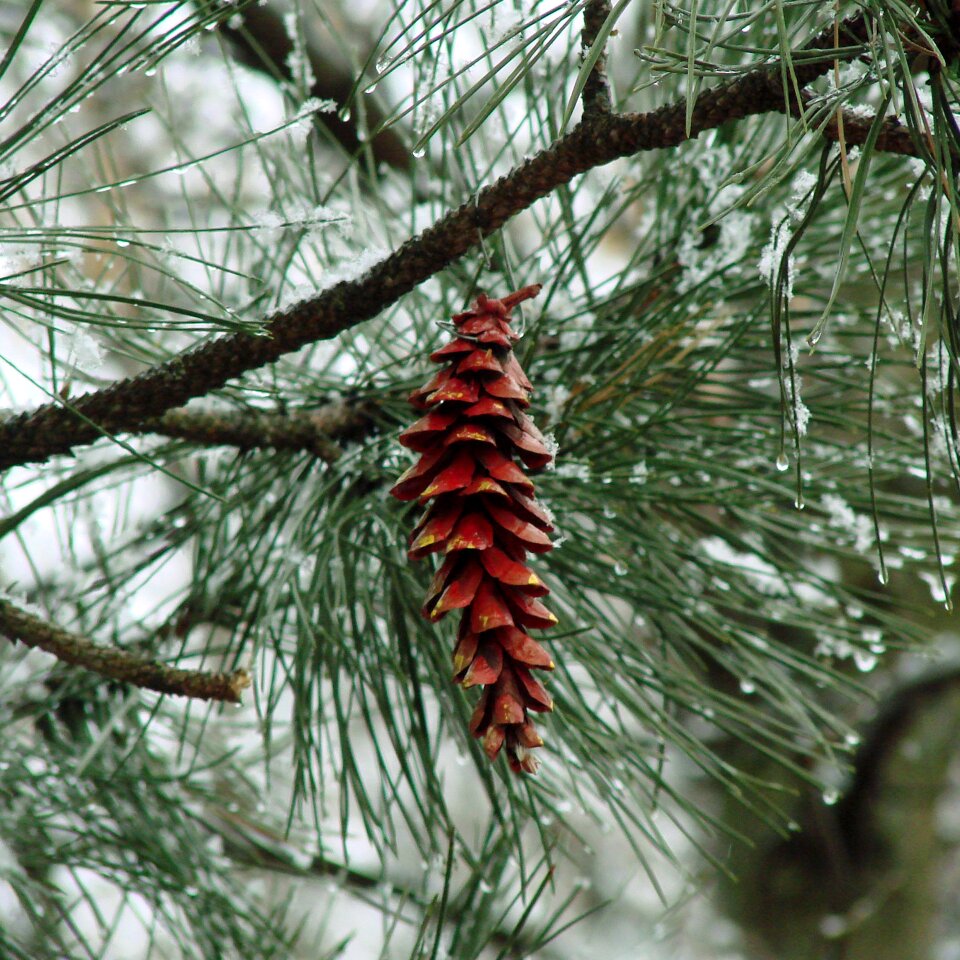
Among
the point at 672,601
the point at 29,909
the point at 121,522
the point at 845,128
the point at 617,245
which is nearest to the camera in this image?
the point at 845,128

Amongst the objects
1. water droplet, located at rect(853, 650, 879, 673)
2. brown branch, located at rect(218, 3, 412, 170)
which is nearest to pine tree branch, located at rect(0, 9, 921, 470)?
water droplet, located at rect(853, 650, 879, 673)

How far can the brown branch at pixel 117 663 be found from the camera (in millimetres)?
486

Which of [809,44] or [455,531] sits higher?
[809,44]

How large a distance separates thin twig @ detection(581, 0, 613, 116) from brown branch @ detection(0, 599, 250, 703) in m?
0.29

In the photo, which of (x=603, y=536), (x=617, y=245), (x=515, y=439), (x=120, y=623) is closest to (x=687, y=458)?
(x=603, y=536)

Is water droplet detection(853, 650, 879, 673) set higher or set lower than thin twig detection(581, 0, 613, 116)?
higher

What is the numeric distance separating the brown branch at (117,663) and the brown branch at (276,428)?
11 cm

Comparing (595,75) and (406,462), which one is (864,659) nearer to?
(406,462)

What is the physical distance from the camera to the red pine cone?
423 millimetres

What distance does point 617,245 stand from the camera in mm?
1854

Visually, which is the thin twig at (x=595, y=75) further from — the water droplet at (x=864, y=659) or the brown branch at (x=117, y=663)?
the water droplet at (x=864, y=659)

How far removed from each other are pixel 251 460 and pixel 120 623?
9.9 inches

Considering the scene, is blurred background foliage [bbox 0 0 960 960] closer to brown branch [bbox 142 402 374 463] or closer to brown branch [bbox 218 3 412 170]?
brown branch [bbox 142 402 374 463]

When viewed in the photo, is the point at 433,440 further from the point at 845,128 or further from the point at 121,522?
the point at 121,522
